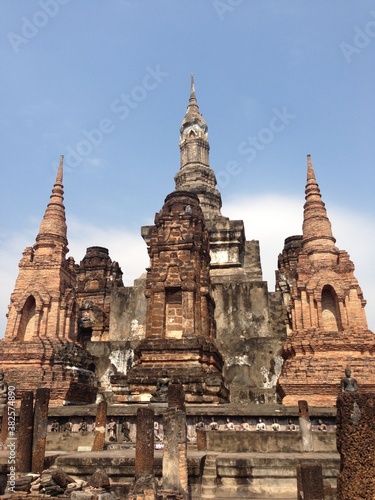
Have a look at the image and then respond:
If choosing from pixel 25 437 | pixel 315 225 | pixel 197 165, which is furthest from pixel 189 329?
pixel 197 165

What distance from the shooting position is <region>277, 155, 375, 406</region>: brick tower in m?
16.8

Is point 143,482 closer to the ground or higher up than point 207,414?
closer to the ground

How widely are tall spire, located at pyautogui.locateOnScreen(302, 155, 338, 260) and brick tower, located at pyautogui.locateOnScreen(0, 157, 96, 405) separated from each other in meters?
11.0

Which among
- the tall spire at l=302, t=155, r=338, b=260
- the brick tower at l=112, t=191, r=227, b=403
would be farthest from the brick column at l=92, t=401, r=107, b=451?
the tall spire at l=302, t=155, r=338, b=260

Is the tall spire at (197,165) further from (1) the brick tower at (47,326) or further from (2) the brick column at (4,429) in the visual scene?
(2) the brick column at (4,429)

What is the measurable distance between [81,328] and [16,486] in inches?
632

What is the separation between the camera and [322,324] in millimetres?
18672

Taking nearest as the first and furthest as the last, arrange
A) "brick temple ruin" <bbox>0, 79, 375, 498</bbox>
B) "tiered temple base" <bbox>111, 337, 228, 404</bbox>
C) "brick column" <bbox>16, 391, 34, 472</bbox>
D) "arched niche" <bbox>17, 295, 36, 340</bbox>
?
"brick column" <bbox>16, 391, 34, 472</bbox> < "tiered temple base" <bbox>111, 337, 228, 404</bbox> < "brick temple ruin" <bbox>0, 79, 375, 498</bbox> < "arched niche" <bbox>17, 295, 36, 340</bbox>

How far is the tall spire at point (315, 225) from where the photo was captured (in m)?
20.6

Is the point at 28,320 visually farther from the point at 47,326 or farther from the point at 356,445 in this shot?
the point at 356,445

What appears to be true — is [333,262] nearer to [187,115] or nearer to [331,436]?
[331,436]

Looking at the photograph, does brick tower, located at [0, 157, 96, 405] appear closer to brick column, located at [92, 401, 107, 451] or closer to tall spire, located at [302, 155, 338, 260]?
brick column, located at [92, 401, 107, 451]

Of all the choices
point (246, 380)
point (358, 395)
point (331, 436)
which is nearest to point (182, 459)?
point (358, 395)

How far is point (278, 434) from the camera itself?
11.3m
